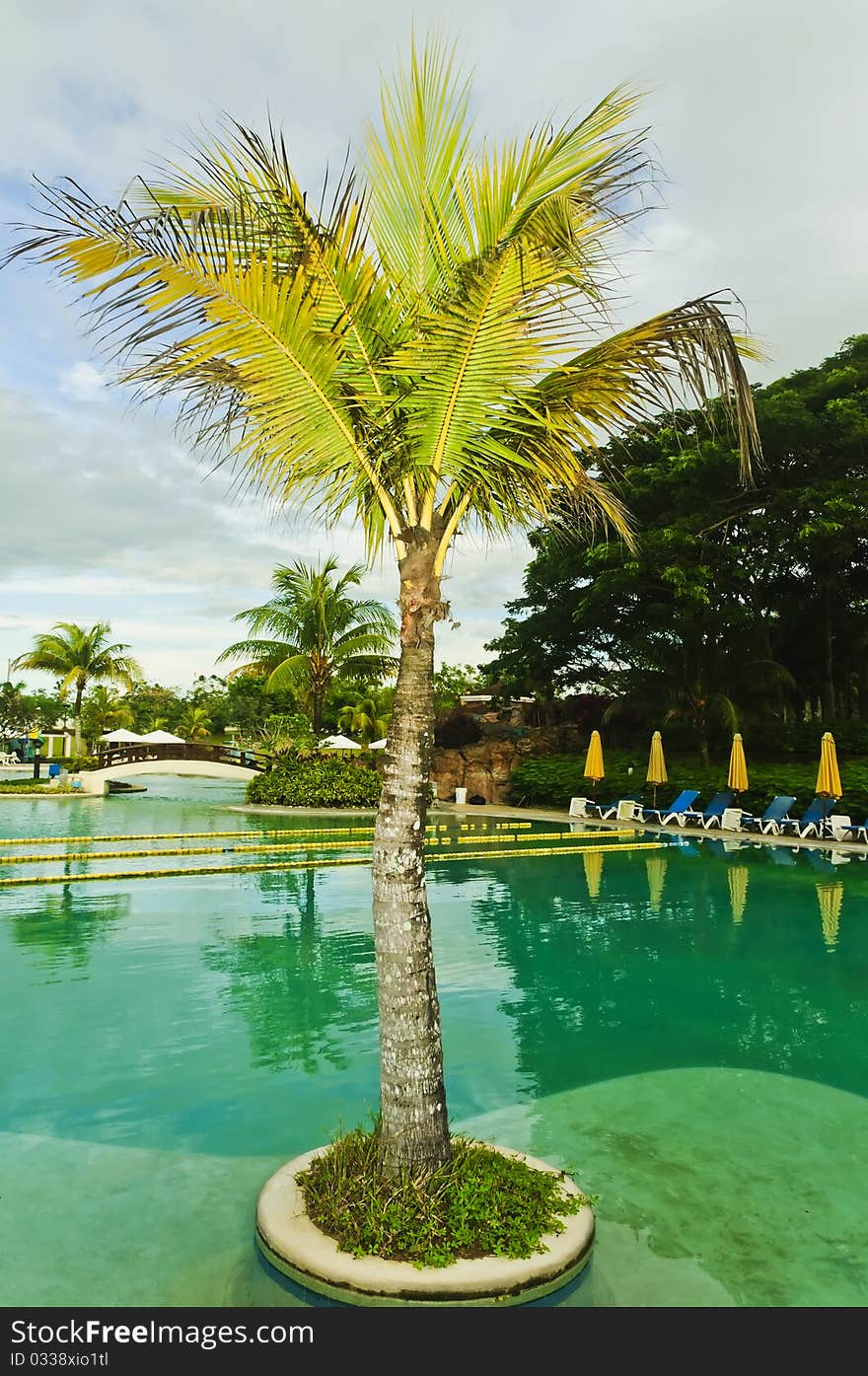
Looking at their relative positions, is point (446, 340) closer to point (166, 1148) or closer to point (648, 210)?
point (648, 210)

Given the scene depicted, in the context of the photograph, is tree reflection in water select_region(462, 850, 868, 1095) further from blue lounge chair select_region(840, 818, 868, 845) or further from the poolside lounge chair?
the poolside lounge chair

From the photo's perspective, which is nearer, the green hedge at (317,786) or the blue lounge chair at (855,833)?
the blue lounge chair at (855,833)

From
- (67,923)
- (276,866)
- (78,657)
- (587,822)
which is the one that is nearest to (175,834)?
(276,866)

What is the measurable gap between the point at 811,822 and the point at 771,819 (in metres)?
0.88

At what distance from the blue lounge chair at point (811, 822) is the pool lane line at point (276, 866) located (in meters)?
2.90

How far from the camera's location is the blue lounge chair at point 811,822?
18.5m

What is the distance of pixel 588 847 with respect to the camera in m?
18.2

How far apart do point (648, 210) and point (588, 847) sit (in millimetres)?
15680

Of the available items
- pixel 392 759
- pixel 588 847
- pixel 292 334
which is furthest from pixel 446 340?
pixel 588 847

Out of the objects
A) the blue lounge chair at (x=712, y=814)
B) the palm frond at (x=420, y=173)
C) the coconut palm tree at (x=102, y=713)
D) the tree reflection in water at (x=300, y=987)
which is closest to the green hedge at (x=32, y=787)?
the coconut palm tree at (x=102, y=713)

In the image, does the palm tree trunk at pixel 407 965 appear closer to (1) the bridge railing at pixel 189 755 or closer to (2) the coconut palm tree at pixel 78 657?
(1) the bridge railing at pixel 189 755

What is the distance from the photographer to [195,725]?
5981 cm

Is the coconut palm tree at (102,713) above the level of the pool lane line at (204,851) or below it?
above

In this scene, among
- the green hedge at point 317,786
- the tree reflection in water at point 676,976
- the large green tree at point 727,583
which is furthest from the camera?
the green hedge at point 317,786
